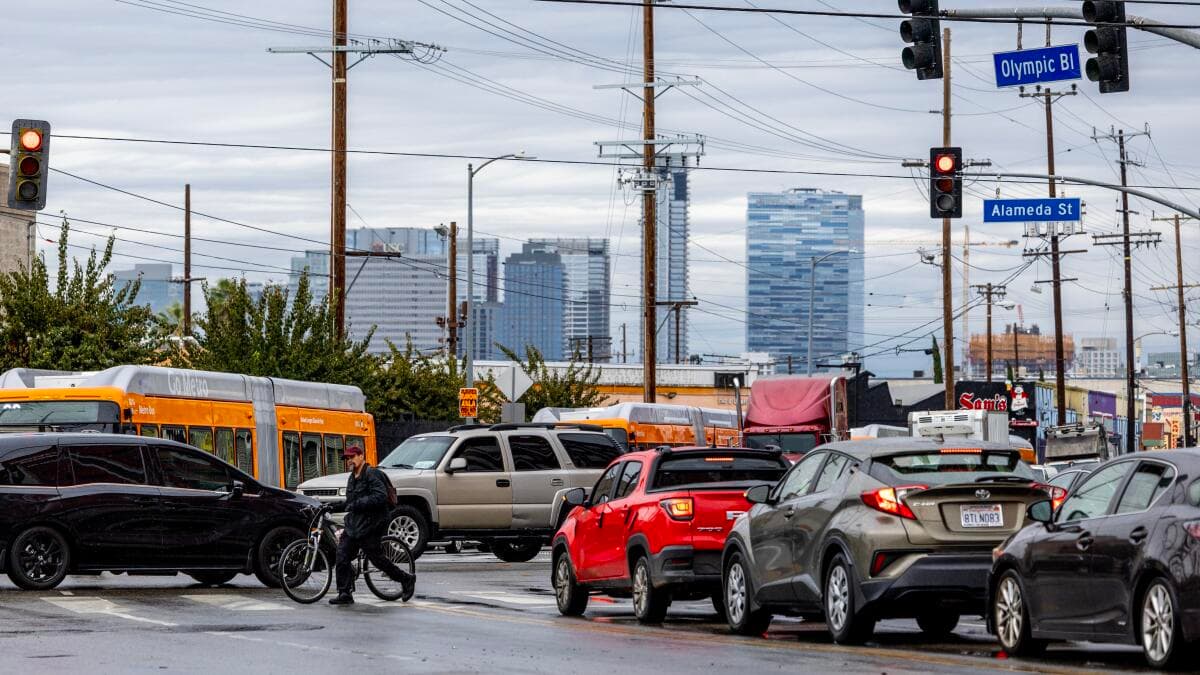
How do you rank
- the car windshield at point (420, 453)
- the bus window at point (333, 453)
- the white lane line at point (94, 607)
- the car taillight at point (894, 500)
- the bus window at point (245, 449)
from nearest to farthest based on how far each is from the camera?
the car taillight at point (894, 500) → the white lane line at point (94, 607) → the car windshield at point (420, 453) → the bus window at point (245, 449) → the bus window at point (333, 453)

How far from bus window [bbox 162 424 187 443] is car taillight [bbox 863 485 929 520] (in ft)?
55.6

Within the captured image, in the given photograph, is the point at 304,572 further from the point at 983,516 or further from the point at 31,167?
the point at 983,516

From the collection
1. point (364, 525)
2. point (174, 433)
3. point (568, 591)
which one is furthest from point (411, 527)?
point (568, 591)

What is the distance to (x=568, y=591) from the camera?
19.5 m

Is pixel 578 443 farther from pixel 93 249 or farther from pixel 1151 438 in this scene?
pixel 1151 438

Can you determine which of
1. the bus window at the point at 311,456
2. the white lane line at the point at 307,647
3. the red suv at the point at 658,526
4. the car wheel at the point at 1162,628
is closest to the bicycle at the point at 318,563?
the red suv at the point at 658,526

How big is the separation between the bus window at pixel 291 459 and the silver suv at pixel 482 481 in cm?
350

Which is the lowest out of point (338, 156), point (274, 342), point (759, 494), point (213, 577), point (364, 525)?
point (213, 577)

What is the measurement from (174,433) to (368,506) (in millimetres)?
10408

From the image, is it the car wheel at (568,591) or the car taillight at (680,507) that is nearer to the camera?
the car taillight at (680,507)

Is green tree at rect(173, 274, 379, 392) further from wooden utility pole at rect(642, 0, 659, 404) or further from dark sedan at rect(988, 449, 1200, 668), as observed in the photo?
dark sedan at rect(988, 449, 1200, 668)

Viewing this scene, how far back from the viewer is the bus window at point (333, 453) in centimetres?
3478

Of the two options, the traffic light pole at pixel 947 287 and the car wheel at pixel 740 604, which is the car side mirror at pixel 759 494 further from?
the traffic light pole at pixel 947 287

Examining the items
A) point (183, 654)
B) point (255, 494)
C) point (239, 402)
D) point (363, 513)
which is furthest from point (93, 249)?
point (183, 654)
